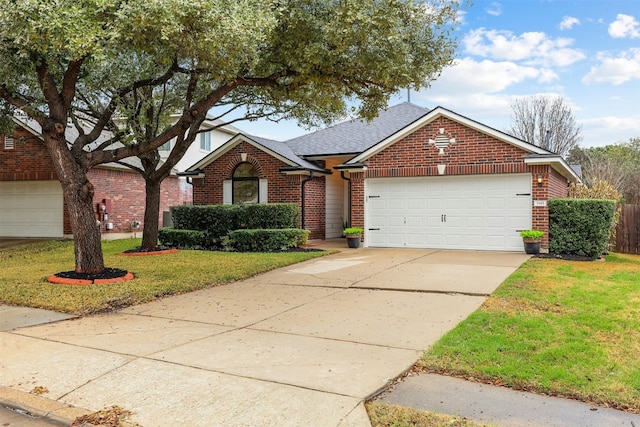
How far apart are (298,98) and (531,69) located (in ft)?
48.6

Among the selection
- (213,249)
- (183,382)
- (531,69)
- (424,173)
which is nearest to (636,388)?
(183,382)

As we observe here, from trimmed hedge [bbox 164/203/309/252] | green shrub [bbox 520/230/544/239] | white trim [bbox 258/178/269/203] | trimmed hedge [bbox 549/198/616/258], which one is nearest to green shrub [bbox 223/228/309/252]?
trimmed hedge [bbox 164/203/309/252]

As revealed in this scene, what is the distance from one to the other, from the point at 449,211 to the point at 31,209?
15129mm

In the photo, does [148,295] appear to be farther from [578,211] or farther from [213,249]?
[578,211]

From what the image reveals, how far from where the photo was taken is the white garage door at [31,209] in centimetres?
1816

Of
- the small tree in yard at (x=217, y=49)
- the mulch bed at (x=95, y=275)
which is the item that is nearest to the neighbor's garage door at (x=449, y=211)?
the small tree in yard at (x=217, y=49)

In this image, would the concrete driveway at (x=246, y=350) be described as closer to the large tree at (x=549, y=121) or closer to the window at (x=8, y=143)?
the window at (x=8, y=143)

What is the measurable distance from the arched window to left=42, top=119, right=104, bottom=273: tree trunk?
8.46m

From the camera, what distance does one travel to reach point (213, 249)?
15.7m

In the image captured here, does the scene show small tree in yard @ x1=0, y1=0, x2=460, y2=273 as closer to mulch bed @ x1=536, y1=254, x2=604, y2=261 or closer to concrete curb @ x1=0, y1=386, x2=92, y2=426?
concrete curb @ x1=0, y1=386, x2=92, y2=426

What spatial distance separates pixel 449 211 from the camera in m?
14.5

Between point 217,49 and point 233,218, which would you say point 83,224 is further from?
point 233,218

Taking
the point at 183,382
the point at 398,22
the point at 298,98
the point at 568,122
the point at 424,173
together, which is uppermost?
the point at 568,122

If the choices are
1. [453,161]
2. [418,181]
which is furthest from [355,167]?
[453,161]
